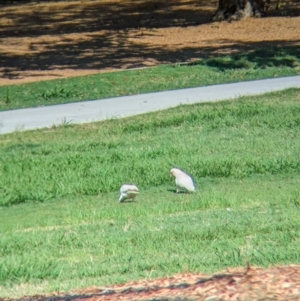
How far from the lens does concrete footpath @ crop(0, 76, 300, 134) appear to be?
45.0ft

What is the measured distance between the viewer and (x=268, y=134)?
1165 cm

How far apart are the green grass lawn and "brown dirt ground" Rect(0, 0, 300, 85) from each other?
709 centimetres

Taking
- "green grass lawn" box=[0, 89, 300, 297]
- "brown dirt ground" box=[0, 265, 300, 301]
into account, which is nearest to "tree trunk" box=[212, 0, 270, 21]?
"green grass lawn" box=[0, 89, 300, 297]

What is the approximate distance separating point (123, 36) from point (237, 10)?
372 cm

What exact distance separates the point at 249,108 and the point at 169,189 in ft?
12.0

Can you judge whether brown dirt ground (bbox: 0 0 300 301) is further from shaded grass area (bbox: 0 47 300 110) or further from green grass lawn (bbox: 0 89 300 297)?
green grass lawn (bbox: 0 89 300 297)

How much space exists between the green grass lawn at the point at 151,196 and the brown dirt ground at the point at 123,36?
23.3 feet

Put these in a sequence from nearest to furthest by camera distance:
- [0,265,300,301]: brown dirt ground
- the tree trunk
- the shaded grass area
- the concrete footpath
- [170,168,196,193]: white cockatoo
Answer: [0,265,300,301]: brown dirt ground
[170,168,196,193]: white cockatoo
the concrete footpath
the shaded grass area
the tree trunk

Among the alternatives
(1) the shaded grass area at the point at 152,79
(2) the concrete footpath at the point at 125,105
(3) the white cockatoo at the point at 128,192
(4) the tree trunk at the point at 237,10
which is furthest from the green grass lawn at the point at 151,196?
(4) the tree trunk at the point at 237,10

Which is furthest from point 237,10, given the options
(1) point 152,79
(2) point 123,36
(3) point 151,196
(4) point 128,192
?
(4) point 128,192

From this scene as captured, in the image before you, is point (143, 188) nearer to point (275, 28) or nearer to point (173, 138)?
point (173, 138)

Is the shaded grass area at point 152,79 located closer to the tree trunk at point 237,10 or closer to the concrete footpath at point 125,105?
the concrete footpath at point 125,105

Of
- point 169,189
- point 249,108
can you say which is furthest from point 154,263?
point 249,108

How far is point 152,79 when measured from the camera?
17.3 m
